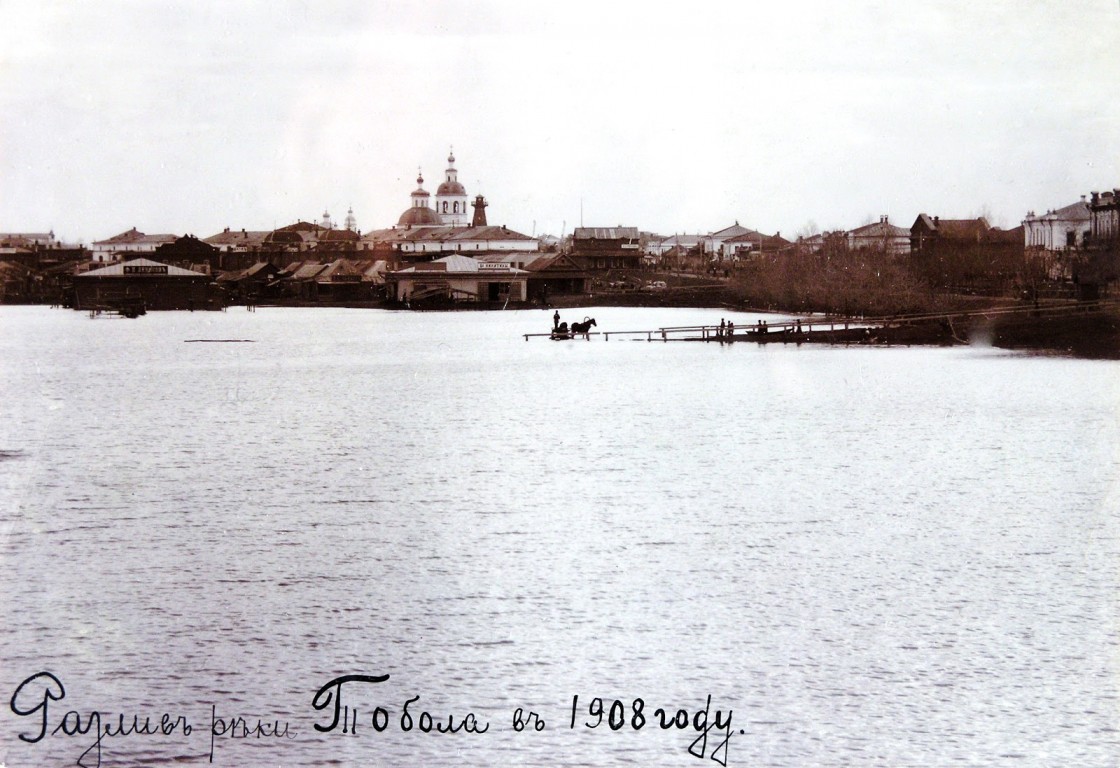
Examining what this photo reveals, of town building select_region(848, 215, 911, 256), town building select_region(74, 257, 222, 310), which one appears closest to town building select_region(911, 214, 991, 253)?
town building select_region(848, 215, 911, 256)

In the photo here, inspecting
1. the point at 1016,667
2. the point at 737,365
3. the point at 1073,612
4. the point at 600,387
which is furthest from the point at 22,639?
the point at 737,365

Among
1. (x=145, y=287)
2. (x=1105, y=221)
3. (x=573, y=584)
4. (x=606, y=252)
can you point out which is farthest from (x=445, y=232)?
(x=573, y=584)

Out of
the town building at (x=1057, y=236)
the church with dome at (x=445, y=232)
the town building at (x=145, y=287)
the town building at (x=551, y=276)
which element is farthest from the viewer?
the church with dome at (x=445, y=232)

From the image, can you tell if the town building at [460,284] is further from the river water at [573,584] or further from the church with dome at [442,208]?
the river water at [573,584]

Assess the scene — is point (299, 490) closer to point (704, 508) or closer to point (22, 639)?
point (704, 508)

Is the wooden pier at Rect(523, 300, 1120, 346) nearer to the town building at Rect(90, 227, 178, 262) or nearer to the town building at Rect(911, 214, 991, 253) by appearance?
the town building at Rect(911, 214, 991, 253)

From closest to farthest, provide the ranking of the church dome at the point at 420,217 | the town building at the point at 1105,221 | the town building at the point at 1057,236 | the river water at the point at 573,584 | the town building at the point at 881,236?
the river water at the point at 573,584 → the town building at the point at 1105,221 → the town building at the point at 1057,236 → the town building at the point at 881,236 → the church dome at the point at 420,217

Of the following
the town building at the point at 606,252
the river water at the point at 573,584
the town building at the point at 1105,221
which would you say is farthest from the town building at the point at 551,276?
the river water at the point at 573,584
